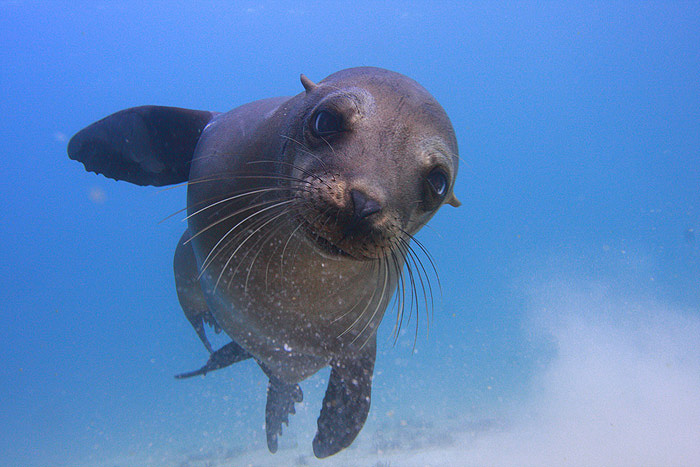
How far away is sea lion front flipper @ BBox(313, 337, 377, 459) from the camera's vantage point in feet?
9.60

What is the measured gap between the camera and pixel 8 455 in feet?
75.0

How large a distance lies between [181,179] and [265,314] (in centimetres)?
181

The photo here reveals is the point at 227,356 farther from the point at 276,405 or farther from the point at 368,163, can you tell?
the point at 368,163

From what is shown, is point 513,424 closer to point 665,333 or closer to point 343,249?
point 665,333

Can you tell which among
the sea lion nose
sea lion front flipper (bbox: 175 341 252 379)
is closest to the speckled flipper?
sea lion front flipper (bbox: 175 341 252 379)

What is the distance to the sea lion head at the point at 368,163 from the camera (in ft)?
5.01

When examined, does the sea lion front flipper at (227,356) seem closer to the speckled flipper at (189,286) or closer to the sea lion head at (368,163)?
the speckled flipper at (189,286)

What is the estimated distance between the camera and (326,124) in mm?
1847

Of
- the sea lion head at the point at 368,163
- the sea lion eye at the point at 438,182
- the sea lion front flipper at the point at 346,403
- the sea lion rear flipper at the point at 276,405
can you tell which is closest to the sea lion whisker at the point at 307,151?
the sea lion head at the point at 368,163

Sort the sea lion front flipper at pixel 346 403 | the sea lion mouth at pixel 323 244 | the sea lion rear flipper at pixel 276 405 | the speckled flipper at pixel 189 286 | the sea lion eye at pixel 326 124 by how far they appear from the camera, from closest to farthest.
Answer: the sea lion mouth at pixel 323 244, the sea lion eye at pixel 326 124, the sea lion front flipper at pixel 346 403, the speckled flipper at pixel 189 286, the sea lion rear flipper at pixel 276 405

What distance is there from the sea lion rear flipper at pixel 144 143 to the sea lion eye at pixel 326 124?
1.88 meters

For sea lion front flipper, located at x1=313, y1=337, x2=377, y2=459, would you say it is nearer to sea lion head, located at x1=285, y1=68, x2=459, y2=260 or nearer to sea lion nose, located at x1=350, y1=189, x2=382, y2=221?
sea lion head, located at x1=285, y1=68, x2=459, y2=260

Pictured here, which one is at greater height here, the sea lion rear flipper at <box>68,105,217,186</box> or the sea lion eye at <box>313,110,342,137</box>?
the sea lion eye at <box>313,110,342,137</box>

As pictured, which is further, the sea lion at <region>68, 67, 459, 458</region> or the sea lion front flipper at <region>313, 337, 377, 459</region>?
the sea lion front flipper at <region>313, 337, 377, 459</region>
